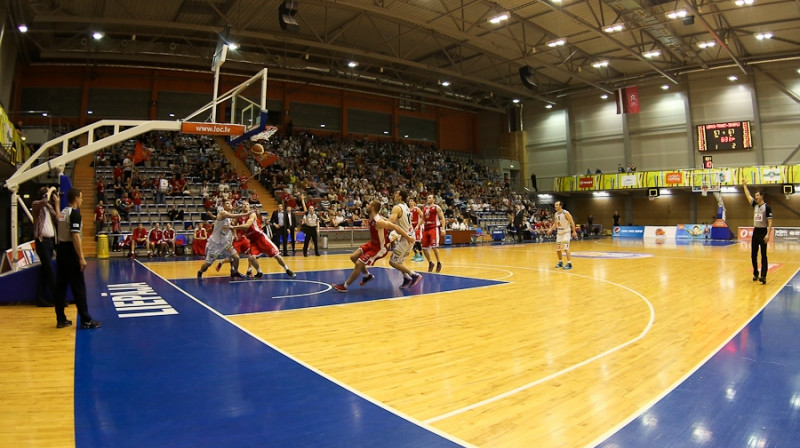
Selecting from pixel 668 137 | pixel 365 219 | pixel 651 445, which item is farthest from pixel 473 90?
pixel 651 445

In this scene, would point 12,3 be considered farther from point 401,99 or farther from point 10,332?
point 401,99

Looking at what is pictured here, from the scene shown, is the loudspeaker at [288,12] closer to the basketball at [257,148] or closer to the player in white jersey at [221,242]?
the basketball at [257,148]

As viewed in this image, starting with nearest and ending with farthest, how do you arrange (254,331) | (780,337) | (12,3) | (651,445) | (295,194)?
1. (651,445)
2. (780,337)
3. (254,331)
4. (12,3)
5. (295,194)

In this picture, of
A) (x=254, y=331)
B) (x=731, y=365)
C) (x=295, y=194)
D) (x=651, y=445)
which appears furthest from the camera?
(x=295, y=194)

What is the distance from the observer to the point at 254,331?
551 centimetres

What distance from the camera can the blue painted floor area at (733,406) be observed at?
9.05ft

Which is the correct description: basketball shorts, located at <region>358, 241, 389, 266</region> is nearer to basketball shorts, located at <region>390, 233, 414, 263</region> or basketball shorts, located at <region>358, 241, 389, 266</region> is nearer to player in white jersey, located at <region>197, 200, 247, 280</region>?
basketball shorts, located at <region>390, 233, 414, 263</region>

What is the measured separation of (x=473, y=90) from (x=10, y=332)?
112 feet

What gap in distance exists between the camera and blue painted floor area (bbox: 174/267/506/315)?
24.1 feet

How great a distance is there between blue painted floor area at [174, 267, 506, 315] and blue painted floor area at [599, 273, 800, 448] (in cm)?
489

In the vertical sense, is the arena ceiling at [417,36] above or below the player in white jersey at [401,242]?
above

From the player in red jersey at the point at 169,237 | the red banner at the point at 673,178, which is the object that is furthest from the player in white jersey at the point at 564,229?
the red banner at the point at 673,178

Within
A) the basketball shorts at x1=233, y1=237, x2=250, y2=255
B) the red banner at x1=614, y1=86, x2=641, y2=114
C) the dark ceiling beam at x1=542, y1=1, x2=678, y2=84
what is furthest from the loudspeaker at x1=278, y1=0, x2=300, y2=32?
the red banner at x1=614, y1=86, x2=641, y2=114

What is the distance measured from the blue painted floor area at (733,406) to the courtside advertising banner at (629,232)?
94.5 ft
